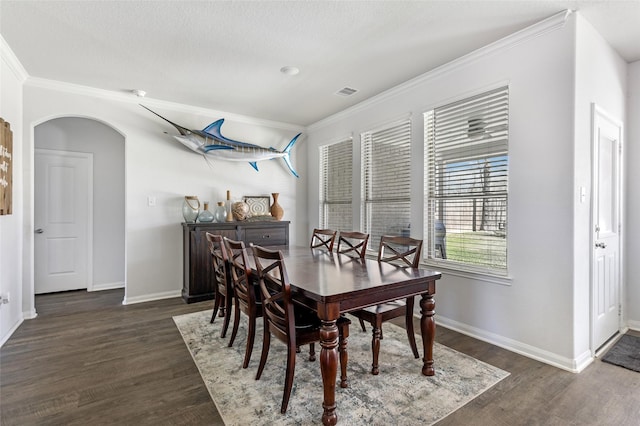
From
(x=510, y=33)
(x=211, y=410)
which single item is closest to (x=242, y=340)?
(x=211, y=410)

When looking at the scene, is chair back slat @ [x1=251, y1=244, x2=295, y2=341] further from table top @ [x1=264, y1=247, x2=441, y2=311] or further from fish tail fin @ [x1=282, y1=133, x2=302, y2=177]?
fish tail fin @ [x1=282, y1=133, x2=302, y2=177]

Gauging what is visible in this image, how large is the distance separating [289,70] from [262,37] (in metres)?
0.64

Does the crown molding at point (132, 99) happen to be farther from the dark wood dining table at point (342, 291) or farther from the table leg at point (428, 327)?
the table leg at point (428, 327)

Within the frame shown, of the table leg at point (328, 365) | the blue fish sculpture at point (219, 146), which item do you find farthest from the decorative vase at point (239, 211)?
the table leg at point (328, 365)

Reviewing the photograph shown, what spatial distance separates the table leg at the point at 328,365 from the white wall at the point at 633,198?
3.26 metres

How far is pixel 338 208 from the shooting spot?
4.91 m

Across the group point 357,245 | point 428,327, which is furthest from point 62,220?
point 428,327

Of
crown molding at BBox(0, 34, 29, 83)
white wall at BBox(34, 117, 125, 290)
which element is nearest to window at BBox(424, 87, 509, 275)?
crown molding at BBox(0, 34, 29, 83)

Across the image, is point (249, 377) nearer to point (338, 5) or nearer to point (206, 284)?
point (206, 284)

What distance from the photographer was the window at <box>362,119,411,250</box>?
147 inches

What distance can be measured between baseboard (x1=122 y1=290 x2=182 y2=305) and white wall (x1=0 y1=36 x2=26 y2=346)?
0.97 metres

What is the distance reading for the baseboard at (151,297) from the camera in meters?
4.05

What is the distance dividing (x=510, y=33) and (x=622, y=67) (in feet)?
4.54

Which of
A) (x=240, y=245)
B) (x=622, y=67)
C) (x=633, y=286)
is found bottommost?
(x=633, y=286)
